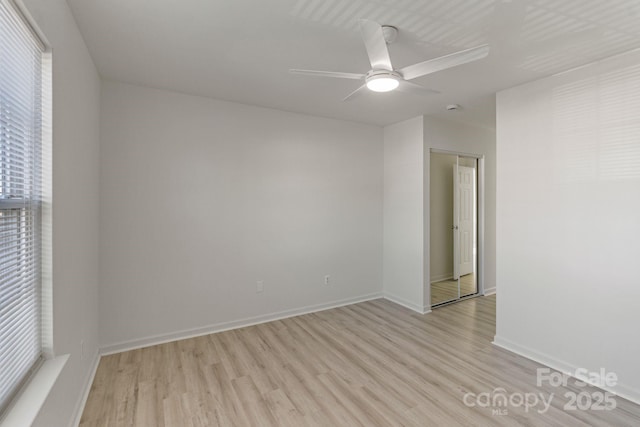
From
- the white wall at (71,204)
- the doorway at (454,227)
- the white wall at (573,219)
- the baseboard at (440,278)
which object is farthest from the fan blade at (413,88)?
the baseboard at (440,278)

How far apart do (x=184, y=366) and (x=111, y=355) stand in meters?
0.77

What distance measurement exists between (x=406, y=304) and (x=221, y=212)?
275 cm

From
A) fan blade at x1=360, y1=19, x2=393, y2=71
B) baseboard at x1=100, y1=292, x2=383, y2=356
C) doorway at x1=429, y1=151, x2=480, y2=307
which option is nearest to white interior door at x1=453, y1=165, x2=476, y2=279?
doorway at x1=429, y1=151, x2=480, y2=307

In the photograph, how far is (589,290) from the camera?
2.42m

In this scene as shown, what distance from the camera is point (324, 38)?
2.07 m

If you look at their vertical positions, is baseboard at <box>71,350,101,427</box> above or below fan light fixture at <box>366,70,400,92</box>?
below

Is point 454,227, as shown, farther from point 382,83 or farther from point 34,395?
point 34,395

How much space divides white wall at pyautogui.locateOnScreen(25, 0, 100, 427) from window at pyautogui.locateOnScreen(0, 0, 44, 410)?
0.08 meters

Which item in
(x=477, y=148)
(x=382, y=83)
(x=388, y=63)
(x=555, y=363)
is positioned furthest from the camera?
(x=477, y=148)

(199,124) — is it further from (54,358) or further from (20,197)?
(54,358)

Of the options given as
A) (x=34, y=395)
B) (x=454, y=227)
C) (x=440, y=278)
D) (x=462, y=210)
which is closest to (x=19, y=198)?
(x=34, y=395)

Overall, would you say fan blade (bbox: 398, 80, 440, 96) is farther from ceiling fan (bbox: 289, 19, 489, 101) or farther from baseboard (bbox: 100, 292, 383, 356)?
baseboard (bbox: 100, 292, 383, 356)

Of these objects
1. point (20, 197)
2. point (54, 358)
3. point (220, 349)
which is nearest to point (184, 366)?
point (220, 349)

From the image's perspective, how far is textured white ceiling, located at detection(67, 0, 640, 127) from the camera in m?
1.75
